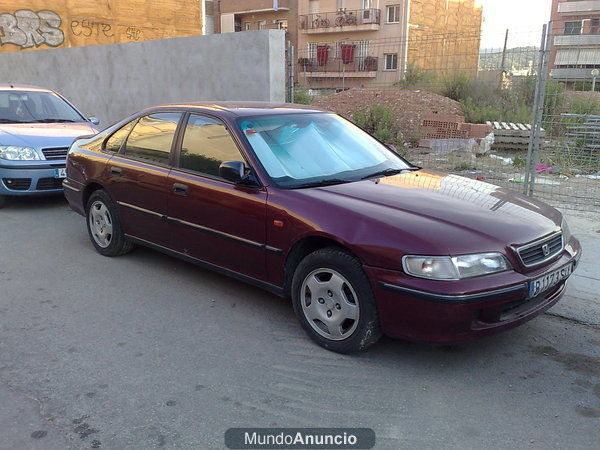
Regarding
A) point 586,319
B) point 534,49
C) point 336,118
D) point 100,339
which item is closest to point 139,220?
point 100,339

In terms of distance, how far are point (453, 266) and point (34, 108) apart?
797 centimetres

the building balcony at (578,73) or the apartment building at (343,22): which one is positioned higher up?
the apartment building at (343,22)

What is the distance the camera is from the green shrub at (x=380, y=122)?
1252 centimetres

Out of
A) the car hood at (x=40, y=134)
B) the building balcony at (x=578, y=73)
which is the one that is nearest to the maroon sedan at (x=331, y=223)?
the car hood at (x=40, y=134)

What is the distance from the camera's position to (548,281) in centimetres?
344

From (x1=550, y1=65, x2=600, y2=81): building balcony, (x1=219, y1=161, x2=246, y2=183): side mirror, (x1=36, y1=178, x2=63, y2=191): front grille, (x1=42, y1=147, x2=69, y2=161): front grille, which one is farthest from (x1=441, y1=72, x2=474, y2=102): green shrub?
(x1=219, y1=161, x2=246, y2=183): side mirror

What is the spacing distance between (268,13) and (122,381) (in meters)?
46.5

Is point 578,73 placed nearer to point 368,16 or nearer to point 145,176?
point 145,176

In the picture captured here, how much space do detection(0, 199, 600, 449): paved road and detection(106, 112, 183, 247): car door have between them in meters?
0.62

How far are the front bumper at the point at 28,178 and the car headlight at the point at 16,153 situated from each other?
3.9 inches

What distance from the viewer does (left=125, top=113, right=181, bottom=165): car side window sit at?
490 centimetres

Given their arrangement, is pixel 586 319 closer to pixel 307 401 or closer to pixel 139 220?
pixel 307 401

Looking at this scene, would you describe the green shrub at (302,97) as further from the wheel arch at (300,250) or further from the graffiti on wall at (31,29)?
the graffiti on wall at (31,29)

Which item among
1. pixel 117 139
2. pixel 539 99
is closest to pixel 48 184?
pixel 117 139
